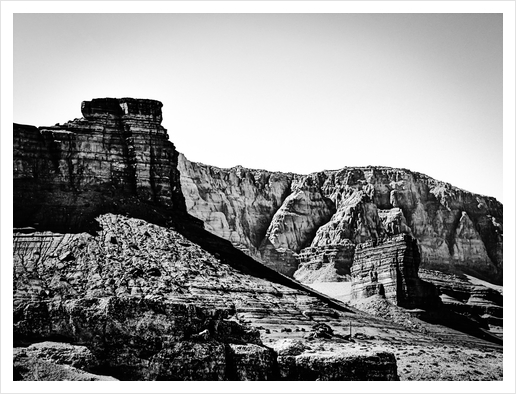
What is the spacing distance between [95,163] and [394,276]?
85.0ft

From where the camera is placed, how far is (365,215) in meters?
141

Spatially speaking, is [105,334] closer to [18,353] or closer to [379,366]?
[18,353]

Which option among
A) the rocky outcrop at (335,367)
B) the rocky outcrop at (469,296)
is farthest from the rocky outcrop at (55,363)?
the rocky outcrop at (469,296)

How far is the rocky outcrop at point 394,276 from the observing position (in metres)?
99.7

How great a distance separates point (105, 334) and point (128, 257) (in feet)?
56.0

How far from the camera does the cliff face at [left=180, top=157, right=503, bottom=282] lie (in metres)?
138

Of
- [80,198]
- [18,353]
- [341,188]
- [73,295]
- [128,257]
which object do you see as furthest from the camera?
[341,188]

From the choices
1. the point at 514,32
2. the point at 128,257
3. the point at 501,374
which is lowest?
the point at 501,374

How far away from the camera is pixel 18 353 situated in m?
60.7

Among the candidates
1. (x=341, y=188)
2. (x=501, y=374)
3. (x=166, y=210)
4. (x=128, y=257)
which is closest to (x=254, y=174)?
(x=341, y=188)

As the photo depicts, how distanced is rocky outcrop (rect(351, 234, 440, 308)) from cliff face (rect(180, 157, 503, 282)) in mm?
29333

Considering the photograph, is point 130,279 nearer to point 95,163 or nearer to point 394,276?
point 95,163

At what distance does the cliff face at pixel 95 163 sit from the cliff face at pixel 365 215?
154 feet

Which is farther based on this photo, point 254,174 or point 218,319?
point 254,174
